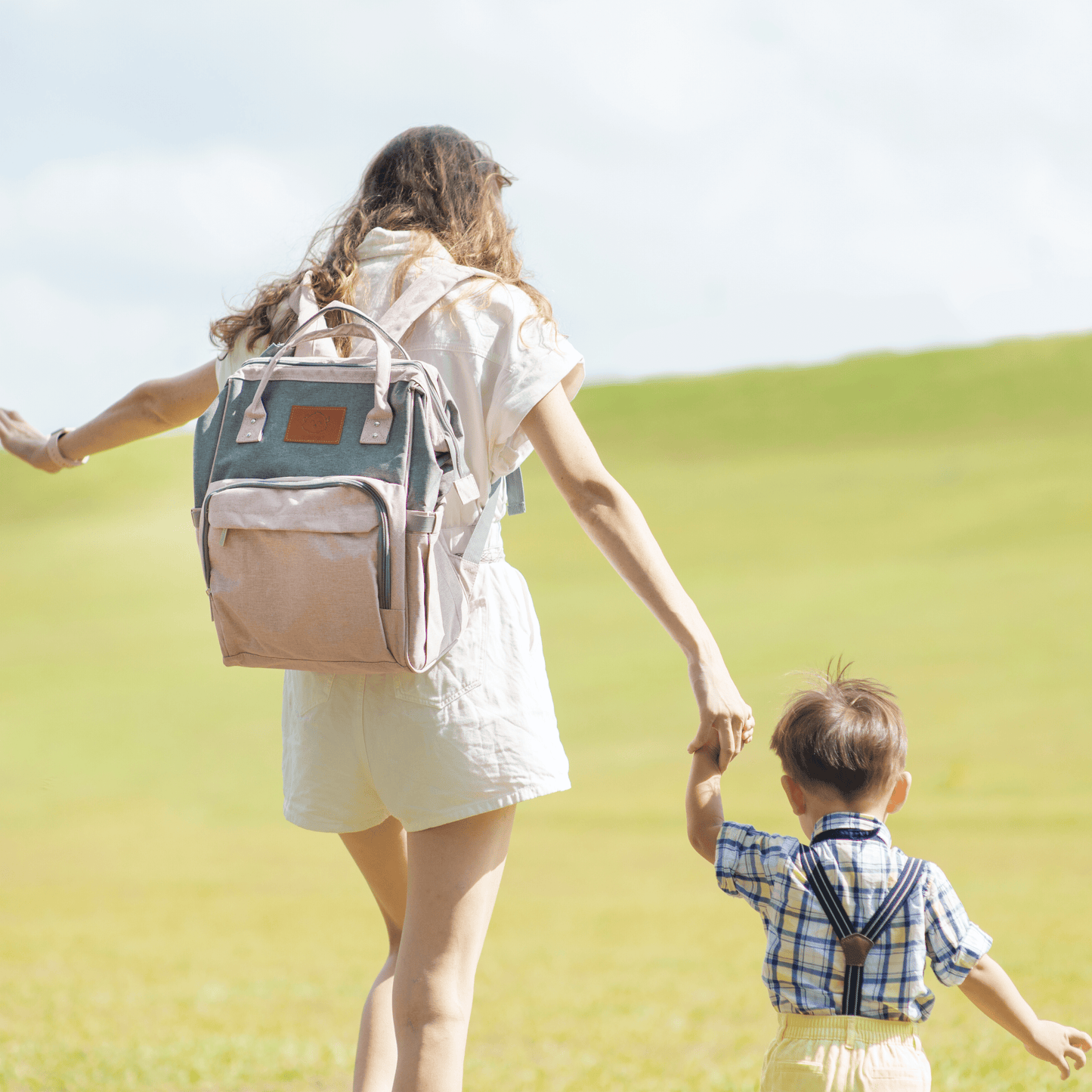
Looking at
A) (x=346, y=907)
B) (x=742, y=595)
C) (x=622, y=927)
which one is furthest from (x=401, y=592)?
(x=742, y=595)

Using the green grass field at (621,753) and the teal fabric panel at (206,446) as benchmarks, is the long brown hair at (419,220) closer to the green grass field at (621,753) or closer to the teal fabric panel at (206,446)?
the teal fabric panel at (206,446)

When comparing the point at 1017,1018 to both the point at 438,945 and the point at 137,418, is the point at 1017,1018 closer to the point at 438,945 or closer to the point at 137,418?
the point at 438,945

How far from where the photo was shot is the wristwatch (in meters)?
2.64

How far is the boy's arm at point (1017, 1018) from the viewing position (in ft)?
5.80

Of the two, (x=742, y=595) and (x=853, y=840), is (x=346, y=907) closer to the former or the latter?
(x=853, y=840)

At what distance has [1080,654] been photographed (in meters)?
17.8

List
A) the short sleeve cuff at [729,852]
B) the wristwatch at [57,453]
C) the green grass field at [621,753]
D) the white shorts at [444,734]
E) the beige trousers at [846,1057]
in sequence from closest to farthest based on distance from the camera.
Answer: the beige trousers at [846,1057], the short sleeve cuff at [729,852], the white shorts at [444,734], the wristwatch at [57,453], the green grass field at [621,753]

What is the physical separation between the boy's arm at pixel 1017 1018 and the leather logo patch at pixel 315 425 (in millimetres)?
1225

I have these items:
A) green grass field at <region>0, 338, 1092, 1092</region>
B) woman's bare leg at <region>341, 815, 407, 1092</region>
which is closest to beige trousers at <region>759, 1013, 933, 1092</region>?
woman's bare leg at <region>341, 815, 407, 1092</region>

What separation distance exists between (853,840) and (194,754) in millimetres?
16428

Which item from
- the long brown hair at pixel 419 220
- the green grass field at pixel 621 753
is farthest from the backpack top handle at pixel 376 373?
the green grass field at pixel 621 753

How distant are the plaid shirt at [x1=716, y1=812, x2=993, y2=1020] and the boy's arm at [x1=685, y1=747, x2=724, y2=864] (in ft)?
0.24

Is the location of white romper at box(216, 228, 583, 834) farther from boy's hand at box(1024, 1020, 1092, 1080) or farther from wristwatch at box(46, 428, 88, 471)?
wristwatch at box(46, 428, 88, 471)

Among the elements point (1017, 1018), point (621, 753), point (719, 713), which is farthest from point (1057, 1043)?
point (621, 753)
